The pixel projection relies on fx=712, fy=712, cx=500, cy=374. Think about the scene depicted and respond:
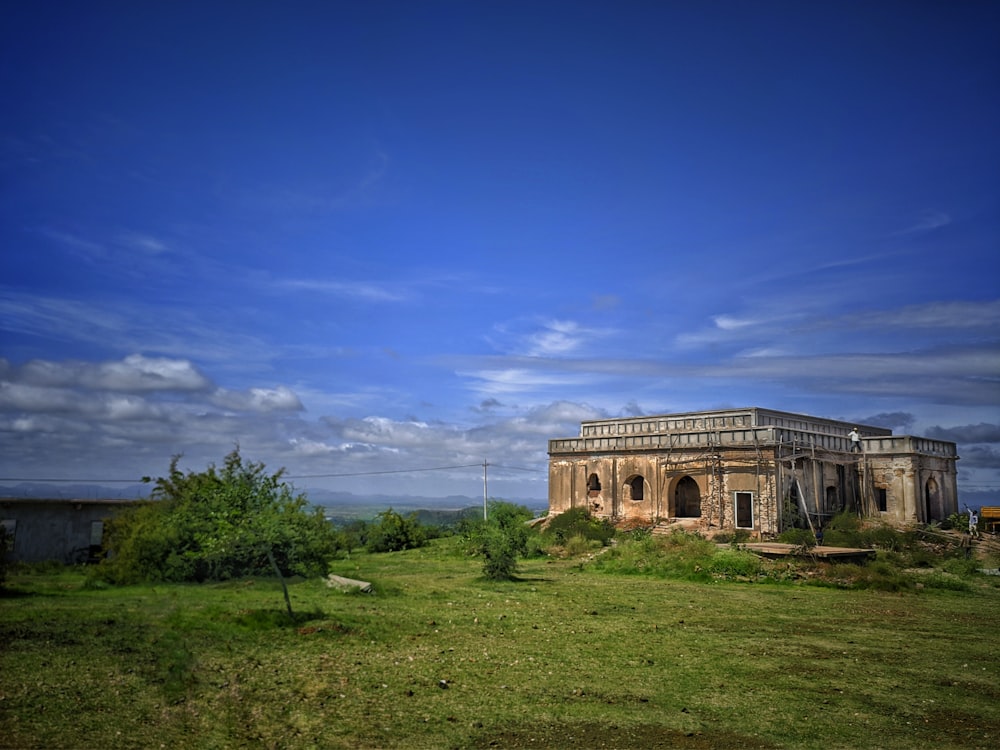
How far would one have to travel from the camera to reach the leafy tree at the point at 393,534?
132ft

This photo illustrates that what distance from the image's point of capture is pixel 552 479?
139 feet

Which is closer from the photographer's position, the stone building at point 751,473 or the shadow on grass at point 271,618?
the shadow on grass at point 271,618

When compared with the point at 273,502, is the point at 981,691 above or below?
below

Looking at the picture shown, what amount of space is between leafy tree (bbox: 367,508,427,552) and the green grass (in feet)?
69.6

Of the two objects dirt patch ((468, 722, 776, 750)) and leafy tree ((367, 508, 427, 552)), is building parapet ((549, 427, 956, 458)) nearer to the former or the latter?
leafy tree ((367, 508, 427, 552))

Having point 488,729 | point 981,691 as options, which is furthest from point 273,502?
point 981,691

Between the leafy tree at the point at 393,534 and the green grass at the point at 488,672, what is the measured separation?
2120 centimetres

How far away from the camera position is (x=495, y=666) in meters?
11.8

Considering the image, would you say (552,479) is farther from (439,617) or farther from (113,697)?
(113,697)

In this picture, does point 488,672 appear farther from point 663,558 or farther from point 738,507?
point 738,507

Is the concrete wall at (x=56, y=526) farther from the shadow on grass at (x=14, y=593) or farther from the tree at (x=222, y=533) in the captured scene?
the shadow on grass at (x=14, y=593)

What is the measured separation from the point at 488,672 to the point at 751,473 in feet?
83.8

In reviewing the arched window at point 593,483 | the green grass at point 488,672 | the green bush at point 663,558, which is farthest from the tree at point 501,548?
the arched window at point 593,483

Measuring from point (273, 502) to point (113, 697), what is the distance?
6.59 meters
